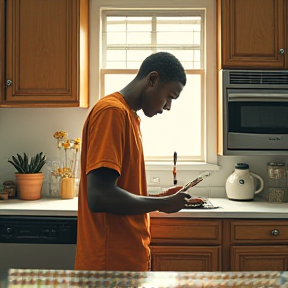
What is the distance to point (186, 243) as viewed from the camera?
2525 mm

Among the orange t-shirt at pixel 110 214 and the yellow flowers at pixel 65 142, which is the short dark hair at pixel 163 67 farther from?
the yellow flowers at pixel 65 142

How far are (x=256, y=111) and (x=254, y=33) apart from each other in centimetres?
51

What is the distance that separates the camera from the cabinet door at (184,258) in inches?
98.6

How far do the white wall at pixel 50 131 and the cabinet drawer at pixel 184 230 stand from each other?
0.67 metres

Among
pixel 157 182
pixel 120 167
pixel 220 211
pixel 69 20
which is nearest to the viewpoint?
pixel 120 167

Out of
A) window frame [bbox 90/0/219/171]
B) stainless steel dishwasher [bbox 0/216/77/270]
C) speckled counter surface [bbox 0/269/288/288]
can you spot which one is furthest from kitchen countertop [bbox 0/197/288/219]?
speckled counter surface [bbox 0/269/288/288]

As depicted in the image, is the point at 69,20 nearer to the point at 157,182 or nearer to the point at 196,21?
the point at 196,21

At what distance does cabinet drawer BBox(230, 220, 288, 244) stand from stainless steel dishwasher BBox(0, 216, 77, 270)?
94cm

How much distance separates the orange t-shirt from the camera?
4.92 feet

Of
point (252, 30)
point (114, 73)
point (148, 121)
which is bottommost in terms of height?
point (148, 121)

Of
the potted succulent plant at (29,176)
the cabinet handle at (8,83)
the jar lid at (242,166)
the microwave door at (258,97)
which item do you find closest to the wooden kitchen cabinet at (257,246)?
the jar lid at (242,166)

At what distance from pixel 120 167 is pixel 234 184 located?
162cm

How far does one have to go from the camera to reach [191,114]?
129 inches

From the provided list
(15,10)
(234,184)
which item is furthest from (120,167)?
(15,10)
